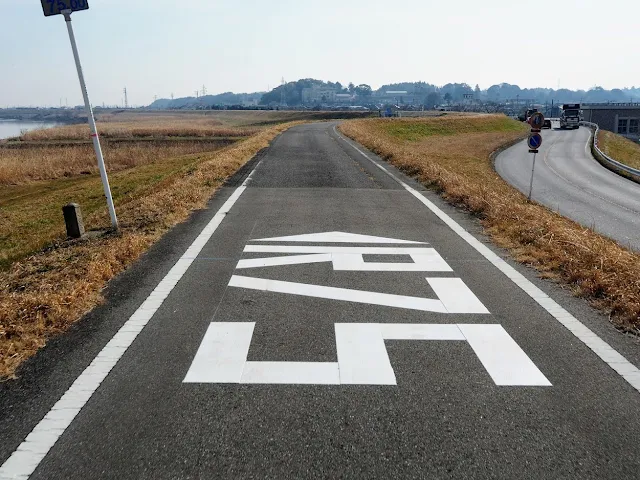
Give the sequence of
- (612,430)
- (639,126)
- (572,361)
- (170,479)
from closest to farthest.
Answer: (170,479)
(612,430)
(572,361)
(639,126)

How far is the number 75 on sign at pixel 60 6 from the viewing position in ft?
22.1

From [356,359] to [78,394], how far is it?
2.15m

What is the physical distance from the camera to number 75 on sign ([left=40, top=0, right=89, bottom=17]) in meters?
6.75

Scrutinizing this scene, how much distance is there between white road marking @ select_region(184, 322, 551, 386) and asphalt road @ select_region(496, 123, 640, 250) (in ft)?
26.6

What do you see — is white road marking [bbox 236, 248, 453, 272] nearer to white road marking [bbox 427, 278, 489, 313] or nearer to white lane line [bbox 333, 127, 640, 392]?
white road marking [bbox 427, 278, 489, 313]

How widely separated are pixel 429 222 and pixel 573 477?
21.9ft

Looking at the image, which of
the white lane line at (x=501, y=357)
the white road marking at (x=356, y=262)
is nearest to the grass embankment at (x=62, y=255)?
the white road marking at (x=356, y=262)

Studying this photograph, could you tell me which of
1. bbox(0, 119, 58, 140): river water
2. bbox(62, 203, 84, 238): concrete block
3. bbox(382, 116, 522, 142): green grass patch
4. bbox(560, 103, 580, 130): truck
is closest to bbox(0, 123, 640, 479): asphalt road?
bbox(62, 203, 84, 238): concrete block

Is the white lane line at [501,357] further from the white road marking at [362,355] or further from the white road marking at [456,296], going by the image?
the white road marking at [362,355]

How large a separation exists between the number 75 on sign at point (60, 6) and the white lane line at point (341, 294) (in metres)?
4.51

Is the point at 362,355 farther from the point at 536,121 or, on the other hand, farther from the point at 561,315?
the point at 536,121

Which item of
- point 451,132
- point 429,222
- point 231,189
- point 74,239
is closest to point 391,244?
point 429,222

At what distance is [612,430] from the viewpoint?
3150 mm

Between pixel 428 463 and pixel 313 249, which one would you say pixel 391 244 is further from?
pixel 428 463
